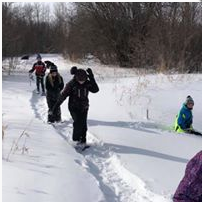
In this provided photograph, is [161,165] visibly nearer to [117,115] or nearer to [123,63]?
[117,115]

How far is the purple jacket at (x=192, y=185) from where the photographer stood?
9.43 feet

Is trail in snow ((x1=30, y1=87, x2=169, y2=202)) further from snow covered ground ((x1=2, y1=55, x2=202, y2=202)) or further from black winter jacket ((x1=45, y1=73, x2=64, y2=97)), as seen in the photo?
black winter jacket ((x1=45, y1=73, x2=64, y2=97))

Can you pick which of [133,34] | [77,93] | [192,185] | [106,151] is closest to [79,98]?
[77,93]

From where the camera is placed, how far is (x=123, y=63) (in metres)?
29.8

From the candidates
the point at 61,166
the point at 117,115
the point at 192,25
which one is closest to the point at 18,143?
the point at 61,166

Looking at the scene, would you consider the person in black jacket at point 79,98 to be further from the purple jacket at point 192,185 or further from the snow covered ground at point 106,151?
the purple jacket at point 192,185

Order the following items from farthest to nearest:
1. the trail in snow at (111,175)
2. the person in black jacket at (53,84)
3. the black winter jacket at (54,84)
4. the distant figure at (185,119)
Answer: the black winter jacket at (54,84) < the person in black jacket at (53,84) < the distant figure at (185,119) < the trail in snow at (111,175)

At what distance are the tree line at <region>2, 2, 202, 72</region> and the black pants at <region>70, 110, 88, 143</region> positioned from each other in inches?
409

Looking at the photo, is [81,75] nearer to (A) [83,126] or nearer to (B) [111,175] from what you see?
(A) [83,126]

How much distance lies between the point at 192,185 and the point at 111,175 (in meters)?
3.56

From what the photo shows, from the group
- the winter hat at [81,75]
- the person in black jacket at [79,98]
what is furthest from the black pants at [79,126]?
the winter hat at [81,75]

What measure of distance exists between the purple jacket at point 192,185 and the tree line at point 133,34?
1554 cm

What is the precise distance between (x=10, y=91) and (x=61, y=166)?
444 inches

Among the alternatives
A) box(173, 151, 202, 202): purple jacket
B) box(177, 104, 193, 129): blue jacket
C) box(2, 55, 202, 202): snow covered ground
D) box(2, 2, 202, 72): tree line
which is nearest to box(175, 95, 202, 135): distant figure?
box(177, 104, 193, 129): blue jacket
